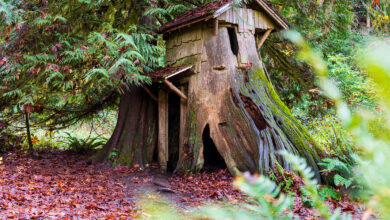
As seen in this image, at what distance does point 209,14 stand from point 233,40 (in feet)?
4.24

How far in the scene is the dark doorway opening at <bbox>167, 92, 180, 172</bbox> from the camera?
8.85 m

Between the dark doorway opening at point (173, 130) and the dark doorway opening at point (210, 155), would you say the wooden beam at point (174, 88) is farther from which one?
the dark doorway opening at point (173, 130)

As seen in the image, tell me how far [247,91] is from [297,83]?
316cm

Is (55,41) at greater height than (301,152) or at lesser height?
greater

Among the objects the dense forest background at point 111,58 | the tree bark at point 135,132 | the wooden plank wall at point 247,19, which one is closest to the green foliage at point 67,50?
the dense forest background at point 111,58

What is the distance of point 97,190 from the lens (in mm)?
6297

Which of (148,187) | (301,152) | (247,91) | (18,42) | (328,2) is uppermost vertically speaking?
(328,2)

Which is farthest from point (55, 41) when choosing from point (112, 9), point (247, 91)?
point (247, 91)

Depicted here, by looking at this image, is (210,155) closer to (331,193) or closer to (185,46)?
(185,46)

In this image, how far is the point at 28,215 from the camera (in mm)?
4227

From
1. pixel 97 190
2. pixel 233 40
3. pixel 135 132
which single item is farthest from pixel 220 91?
pixel 97 190

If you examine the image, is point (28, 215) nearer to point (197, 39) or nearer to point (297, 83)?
point (197, 39)

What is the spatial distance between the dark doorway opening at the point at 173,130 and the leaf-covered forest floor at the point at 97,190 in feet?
1.82

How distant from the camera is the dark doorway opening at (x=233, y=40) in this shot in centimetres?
807
